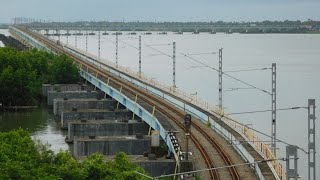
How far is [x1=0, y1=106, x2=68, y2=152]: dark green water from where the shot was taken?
52.4 metres

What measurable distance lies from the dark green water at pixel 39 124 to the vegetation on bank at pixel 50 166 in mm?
18415

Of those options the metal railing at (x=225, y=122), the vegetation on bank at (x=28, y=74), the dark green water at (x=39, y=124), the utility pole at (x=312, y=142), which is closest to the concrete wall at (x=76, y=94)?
the dark green water at (x=39, y=124)

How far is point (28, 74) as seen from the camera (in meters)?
68.8

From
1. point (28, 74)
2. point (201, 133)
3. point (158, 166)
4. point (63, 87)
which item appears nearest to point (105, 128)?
point (201, 133)

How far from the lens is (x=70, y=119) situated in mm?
56031

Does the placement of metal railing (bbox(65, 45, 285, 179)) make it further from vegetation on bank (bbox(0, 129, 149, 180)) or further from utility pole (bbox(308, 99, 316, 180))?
vegetation on bank (bbox(0, 129, 149, 180))

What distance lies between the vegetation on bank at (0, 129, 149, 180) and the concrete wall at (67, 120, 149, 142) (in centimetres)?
1801

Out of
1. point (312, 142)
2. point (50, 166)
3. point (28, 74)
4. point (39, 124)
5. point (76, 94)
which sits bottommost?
point (39, 124)

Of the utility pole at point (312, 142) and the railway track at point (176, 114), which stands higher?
the utility pole at point (312, 142)

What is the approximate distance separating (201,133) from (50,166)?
46.5 feet

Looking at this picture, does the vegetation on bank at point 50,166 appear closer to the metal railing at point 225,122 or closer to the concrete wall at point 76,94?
the metal railing at point 225,122

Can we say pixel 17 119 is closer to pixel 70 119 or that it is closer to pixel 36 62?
pixel 70 119

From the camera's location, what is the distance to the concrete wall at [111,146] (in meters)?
40.1

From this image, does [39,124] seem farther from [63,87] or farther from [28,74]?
[63,87]
